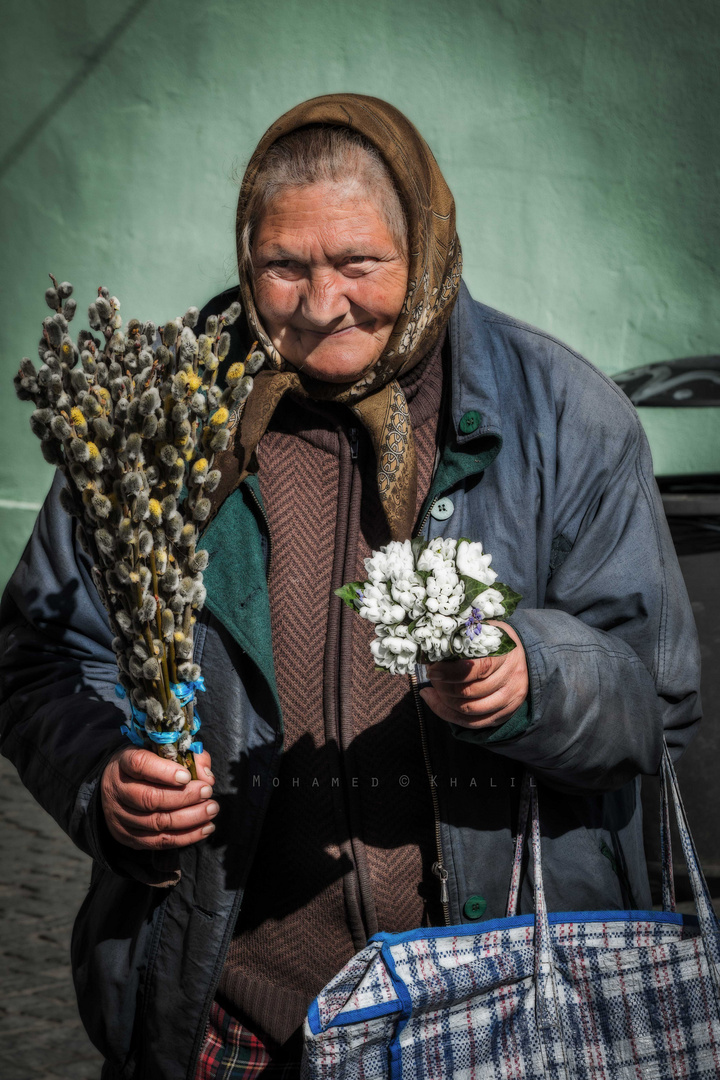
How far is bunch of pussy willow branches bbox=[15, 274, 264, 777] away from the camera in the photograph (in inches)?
57.6

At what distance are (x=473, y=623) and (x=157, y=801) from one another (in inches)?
24.3

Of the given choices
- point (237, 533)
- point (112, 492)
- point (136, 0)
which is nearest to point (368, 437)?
point (237, 533)

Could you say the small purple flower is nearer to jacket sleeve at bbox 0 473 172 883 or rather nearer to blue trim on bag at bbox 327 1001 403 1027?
blue trim on bag at bbox 327 1001 403 1027

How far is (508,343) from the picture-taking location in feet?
6.77

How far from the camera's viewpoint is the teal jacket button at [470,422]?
1903 mm

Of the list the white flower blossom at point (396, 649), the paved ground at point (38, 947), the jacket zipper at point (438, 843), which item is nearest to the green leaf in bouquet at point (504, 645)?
the white flower blossom at point (396, 649)

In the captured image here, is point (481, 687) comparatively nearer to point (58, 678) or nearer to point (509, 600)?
point (509, 600)

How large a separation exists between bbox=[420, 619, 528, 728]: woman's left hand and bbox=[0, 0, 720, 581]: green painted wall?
4.77 metres

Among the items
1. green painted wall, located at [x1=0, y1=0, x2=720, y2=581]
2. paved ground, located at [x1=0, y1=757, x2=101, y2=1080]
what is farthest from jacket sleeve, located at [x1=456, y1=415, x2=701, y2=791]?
green painted wall, located at [x1=0, y1=0, x2=720, y2=581]

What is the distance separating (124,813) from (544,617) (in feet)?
2.50

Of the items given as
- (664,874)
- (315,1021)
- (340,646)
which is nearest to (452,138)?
(340,646)

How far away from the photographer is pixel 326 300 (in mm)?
1891

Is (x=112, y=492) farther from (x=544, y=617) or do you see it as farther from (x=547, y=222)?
(x=547, y=222)

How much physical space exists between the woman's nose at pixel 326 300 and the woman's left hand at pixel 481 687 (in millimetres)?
640
